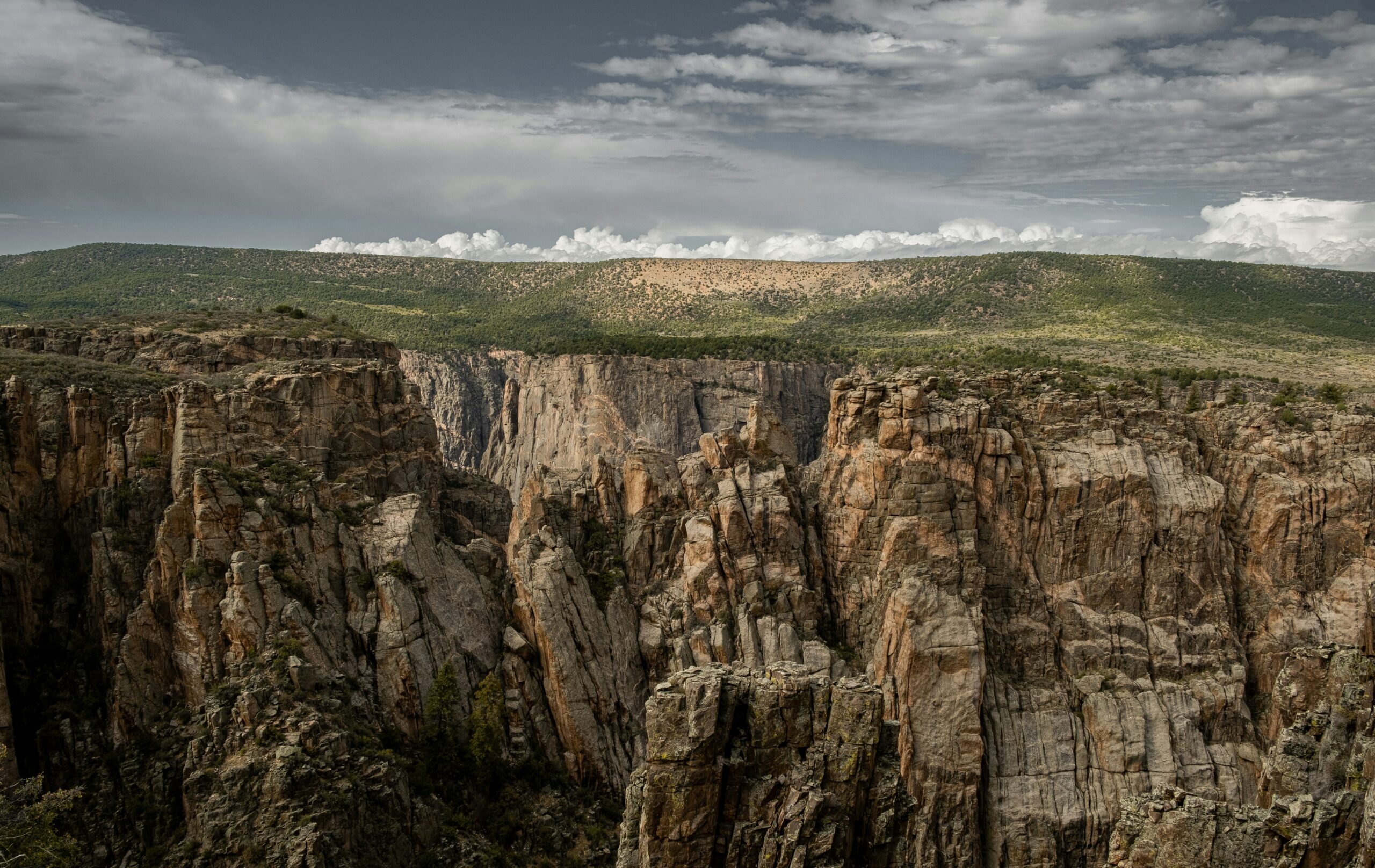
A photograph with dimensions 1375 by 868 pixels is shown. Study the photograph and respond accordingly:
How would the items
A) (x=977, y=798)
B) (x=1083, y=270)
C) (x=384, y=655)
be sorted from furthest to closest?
(x=1083, y=270), (x=977, y=798), (x=384, y=655)

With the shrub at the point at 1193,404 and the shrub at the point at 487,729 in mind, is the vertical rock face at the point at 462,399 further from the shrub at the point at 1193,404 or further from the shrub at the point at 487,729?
the shrub at the point at 1193,404

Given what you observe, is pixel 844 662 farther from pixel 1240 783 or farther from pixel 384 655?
pixel 384 655

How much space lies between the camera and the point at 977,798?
135 ft

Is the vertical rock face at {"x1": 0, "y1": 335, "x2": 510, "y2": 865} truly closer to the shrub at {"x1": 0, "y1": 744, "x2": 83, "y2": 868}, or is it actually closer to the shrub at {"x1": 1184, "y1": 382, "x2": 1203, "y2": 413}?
the shrub at {"x1": 0, "y1": 744, "x2": 83, "y2": 868}

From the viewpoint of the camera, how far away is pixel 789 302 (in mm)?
171750

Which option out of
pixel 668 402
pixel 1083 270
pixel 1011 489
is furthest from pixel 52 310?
pixel 1083 270

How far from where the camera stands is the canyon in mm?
25500

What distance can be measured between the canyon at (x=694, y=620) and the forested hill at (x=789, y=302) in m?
46.0

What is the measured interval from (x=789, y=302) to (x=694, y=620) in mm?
132247

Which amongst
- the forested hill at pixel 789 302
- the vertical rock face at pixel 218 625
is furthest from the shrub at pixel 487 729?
the forested hill at pixel 789 302

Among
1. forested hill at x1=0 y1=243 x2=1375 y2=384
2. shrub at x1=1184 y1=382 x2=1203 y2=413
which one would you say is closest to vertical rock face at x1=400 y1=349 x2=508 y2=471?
forested hill at x1=0 y1=243 x2=1375 y2=384

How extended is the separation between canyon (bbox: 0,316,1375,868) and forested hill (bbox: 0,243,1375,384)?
46.0 meters

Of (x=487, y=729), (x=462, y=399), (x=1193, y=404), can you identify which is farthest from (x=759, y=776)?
Answer: (x=462, y=399)

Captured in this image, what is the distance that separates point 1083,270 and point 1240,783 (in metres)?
143
